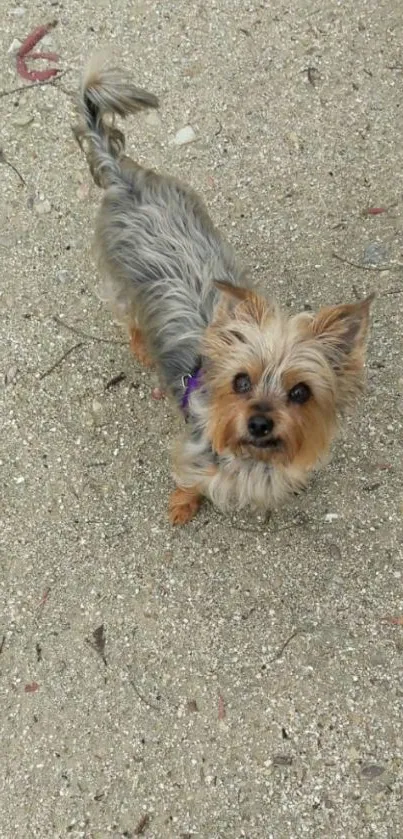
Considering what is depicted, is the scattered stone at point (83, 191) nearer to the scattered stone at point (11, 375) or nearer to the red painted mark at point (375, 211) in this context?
the scattered stone at point (11, 375)

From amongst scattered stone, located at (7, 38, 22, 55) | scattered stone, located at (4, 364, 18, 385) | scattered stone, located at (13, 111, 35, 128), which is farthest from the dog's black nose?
scattered stone, located at (7, 38, 22, 55)

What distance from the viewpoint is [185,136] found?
5.99 m

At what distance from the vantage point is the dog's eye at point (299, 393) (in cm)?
362

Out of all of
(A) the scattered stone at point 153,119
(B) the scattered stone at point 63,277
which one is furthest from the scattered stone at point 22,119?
Result: (B) the scattered stone at point 63,277

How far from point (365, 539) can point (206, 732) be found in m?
1.55

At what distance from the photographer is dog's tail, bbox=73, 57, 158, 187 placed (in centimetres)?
429

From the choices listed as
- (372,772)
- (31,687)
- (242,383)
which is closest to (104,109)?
(242,383)

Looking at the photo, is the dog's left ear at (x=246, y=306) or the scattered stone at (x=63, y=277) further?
the scattered stone at (x=63, y=277)

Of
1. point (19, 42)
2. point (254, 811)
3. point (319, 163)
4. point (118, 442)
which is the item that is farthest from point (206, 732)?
point (19, 42)

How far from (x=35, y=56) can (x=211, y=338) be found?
387 centimetres

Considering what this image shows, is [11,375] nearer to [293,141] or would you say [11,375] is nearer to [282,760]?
[293,141]

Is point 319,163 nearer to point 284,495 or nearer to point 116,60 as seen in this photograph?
point 116,60

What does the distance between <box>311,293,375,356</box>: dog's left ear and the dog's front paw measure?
1.54m

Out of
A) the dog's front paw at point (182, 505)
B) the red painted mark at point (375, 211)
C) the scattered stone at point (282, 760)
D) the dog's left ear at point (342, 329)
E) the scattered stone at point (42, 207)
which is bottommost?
the scattered stone at point (282, 760)
